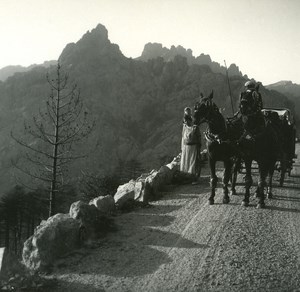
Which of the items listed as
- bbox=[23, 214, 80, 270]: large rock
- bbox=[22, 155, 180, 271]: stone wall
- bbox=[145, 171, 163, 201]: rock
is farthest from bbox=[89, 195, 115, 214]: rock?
bbox=[23, 214, 80, 270]: large rock

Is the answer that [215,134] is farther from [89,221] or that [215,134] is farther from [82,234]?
[82,234]

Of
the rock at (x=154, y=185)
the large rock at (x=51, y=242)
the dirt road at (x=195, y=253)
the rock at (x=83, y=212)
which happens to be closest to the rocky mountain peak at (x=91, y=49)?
the rock at (x=154, y=185)

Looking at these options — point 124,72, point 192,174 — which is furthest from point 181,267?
point 124,72

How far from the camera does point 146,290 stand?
6.13 meters

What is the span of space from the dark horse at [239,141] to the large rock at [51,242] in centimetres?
464

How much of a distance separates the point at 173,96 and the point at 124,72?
18429 millimetres

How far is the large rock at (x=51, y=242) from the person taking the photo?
285 inches

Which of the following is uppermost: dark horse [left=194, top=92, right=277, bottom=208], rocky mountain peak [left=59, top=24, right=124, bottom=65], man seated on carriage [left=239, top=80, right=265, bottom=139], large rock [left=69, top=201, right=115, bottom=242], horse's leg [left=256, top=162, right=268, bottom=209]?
rocky mountain peak [left=59, top=24, right=124, bottom=65]

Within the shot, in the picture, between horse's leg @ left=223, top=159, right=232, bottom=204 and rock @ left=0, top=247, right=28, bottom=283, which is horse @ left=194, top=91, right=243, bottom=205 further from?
rock @ left=0, top=247, right=28, bottom=283

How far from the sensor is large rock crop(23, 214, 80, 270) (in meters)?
7.24

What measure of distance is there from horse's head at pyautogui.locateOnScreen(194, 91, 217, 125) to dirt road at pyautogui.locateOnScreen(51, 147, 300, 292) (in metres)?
2.73

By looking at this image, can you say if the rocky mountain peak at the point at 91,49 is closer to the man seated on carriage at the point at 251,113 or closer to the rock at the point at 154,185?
the rock at the point at 154,185

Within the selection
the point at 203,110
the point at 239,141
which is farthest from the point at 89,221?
the point at 239,141

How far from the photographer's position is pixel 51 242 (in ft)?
24.7
